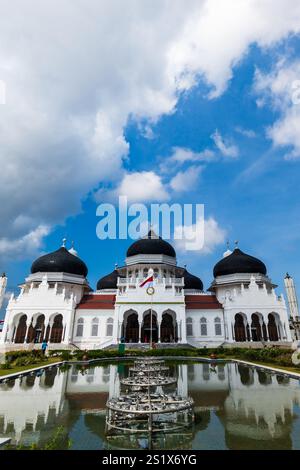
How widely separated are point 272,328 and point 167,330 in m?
14.8

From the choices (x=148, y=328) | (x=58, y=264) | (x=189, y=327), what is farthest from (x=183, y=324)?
(x=58, y=264)

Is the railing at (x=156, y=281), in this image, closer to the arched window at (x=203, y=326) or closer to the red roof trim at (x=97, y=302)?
the red roof trim at (x=97, y=302)

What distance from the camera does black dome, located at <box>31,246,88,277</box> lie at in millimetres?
44062

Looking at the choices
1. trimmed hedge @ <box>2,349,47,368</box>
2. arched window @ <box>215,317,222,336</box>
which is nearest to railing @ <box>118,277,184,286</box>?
arched window @ <box>215,317,222,336</box>

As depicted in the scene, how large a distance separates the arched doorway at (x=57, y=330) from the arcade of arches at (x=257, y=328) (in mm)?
23680

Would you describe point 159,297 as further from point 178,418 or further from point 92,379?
point 178,418

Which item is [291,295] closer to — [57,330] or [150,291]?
[150,291]

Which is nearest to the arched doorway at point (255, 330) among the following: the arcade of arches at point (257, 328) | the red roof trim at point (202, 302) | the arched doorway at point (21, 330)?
the arcade of arches at point (257, 328)

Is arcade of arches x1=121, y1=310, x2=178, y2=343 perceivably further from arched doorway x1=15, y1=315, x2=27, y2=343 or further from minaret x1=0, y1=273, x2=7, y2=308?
minaret x1=0, y1=273, x2=7, y2=308

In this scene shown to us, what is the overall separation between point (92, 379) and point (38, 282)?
106 ft

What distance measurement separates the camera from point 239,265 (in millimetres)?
44000

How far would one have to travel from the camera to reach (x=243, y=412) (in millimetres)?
7867

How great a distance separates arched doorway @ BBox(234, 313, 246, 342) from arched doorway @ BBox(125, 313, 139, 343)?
13498mm

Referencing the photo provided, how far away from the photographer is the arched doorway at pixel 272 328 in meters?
38.8
